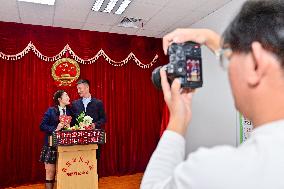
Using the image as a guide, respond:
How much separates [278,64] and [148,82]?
4.93m

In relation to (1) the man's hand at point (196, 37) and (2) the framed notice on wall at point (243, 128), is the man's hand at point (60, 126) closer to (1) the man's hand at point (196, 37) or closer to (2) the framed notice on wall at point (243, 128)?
(2) the framed notice on wall at point (243, 128)

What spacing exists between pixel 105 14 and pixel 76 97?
5.18 feet

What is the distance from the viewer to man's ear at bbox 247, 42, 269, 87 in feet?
1.65

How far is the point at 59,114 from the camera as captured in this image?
3643 millimetres

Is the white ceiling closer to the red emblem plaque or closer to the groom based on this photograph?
the red emblem plaque

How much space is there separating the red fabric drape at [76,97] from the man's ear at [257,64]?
4.43 metres

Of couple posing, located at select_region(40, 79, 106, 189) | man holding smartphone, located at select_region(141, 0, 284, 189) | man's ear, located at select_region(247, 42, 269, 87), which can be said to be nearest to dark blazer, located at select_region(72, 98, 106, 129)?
couple posing, located at select_region(40, 79, 106, 189)

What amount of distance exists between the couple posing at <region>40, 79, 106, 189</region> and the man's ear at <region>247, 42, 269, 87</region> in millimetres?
3116

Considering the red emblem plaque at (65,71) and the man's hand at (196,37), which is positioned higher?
the red emblem plaque at (65,71)

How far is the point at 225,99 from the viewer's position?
380 centimetres

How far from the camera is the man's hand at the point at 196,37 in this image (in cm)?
75

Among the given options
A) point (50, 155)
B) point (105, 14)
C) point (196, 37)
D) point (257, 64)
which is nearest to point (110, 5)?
point (105, 14)

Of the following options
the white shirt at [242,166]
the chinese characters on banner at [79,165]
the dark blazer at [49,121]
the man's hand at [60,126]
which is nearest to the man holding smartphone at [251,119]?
the white shirt at [242,166]

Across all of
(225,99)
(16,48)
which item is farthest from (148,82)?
(16,48)
